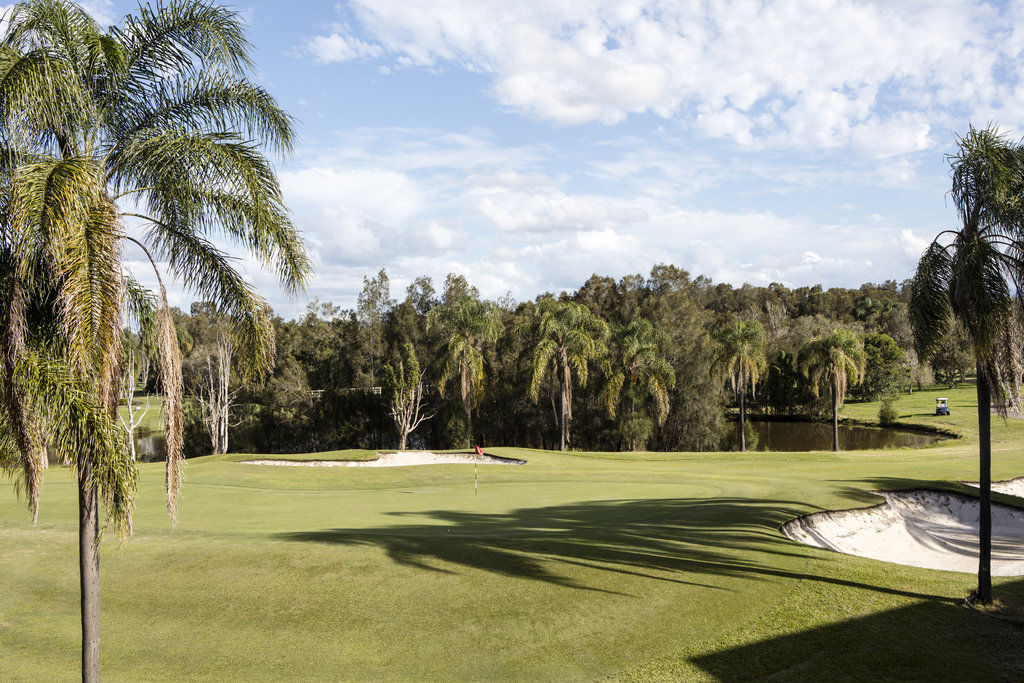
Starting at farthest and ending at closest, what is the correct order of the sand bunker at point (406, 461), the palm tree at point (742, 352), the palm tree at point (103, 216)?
the palm tree at point (742, 352)
the sand bunker at point (406, 461)
the palm tree at point (103, 216)

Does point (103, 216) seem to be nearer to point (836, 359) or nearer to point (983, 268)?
point (983, 268)

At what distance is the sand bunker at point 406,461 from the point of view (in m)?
27.7

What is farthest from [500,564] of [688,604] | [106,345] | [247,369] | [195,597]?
[106,345]

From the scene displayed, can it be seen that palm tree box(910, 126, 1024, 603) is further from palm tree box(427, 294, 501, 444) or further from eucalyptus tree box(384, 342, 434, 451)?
eucalyptus tree box(384, 342, 434, 451)

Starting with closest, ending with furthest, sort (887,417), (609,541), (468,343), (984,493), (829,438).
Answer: (984,493) < (609,541) < (468,343) < (887,417) < (829,438)

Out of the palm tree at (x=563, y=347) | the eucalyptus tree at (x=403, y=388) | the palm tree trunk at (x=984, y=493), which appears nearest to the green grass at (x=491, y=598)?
the palm tree trunk at (x=984, y=493)

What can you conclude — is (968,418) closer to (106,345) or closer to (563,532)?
(563,532)

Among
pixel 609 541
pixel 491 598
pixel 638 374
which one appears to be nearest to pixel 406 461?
pixel 609 541

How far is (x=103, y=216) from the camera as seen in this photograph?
6.29 m

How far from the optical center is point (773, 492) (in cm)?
1716

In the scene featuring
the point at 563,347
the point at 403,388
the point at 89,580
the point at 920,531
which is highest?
the point at 563,347

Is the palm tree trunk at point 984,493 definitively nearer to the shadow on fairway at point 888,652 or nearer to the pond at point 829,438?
the shadow on fairway at point 888,652

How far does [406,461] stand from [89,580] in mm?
22999

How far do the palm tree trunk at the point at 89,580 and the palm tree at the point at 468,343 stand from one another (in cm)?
3507
